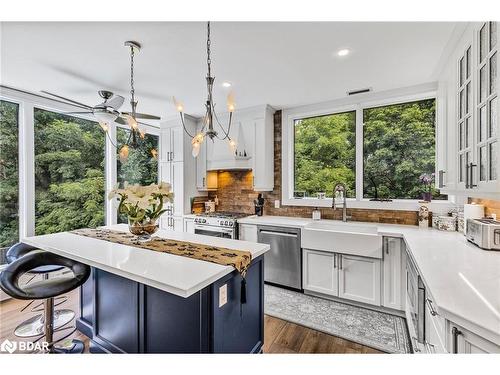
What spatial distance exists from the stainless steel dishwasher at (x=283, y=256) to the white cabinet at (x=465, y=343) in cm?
202

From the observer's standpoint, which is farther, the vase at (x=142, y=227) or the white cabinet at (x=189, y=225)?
the white cabinet at (x=189, y=225)

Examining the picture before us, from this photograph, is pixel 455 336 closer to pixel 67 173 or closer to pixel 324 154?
pixel 324 154

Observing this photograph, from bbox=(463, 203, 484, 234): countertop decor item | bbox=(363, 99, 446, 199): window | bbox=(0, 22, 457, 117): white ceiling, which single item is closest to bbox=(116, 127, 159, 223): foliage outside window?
bbox=(0, 22, 457, 117): white ceiling

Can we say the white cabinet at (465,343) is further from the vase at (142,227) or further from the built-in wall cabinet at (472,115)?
the vase at (142,227)

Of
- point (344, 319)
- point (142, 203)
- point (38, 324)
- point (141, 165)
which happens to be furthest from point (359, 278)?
point (141, 165)

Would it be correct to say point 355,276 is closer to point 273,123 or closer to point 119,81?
point 273,123

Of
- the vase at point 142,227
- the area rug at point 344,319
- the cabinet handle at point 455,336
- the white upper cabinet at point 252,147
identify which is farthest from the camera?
the white upper cabinet at point 252,147

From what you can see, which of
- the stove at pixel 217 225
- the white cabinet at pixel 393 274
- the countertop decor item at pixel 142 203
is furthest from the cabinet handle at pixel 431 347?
the stove at pixel 217 225

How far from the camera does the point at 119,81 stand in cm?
272

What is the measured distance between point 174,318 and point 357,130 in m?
3.17

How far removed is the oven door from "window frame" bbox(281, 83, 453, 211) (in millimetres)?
1005

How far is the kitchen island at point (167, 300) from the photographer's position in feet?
4.46

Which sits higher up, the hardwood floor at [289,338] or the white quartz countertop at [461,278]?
the white quartz countertop at [461,278]

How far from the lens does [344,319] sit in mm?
2498
